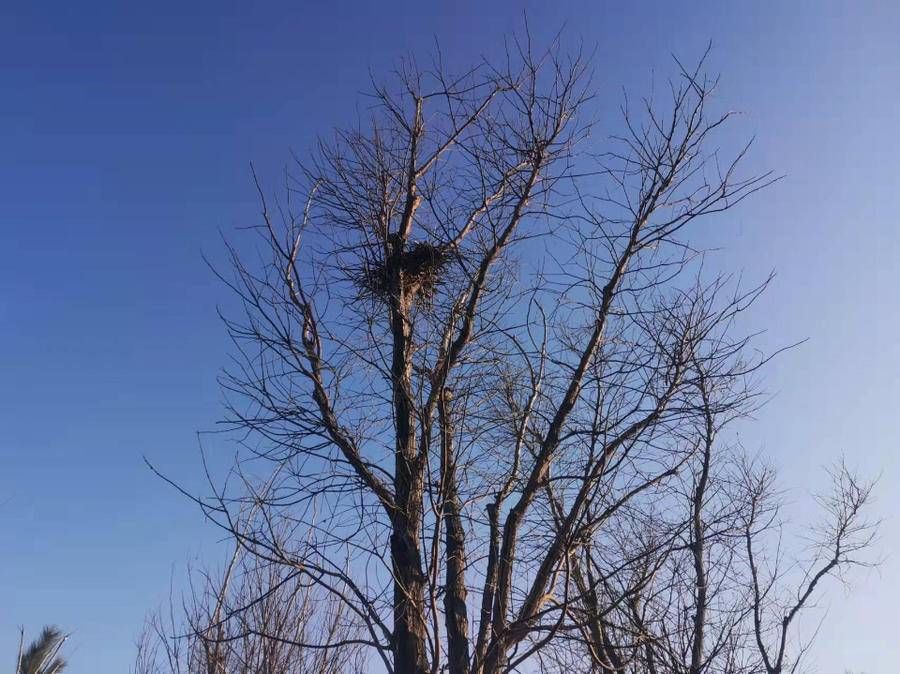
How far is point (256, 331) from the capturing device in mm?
4152

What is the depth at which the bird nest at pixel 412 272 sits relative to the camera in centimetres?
489

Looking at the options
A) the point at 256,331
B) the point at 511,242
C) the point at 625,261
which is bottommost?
the point at 256,331

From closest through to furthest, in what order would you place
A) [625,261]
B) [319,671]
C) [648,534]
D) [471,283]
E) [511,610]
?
[511,610] < [625,261] < [471,283] < [648,534] < [319,671]

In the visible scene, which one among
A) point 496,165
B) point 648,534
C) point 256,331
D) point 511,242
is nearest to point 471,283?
point 511,242

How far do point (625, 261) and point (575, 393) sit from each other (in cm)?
76

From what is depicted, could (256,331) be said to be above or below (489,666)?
above

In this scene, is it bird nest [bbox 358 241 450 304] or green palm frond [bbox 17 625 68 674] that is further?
green palm frond [bbox 17 625 68 674]

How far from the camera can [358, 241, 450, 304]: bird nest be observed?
4.89m

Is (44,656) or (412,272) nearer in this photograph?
(412,272)

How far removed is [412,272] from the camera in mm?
5293

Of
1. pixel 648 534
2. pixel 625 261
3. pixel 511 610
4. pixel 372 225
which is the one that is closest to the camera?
pixel 511 610

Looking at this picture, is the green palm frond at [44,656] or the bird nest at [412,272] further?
the green palm frond at [44,656]

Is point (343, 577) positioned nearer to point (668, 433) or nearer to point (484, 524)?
point (484, 524)

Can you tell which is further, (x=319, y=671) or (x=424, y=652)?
(x=319, y=671)
